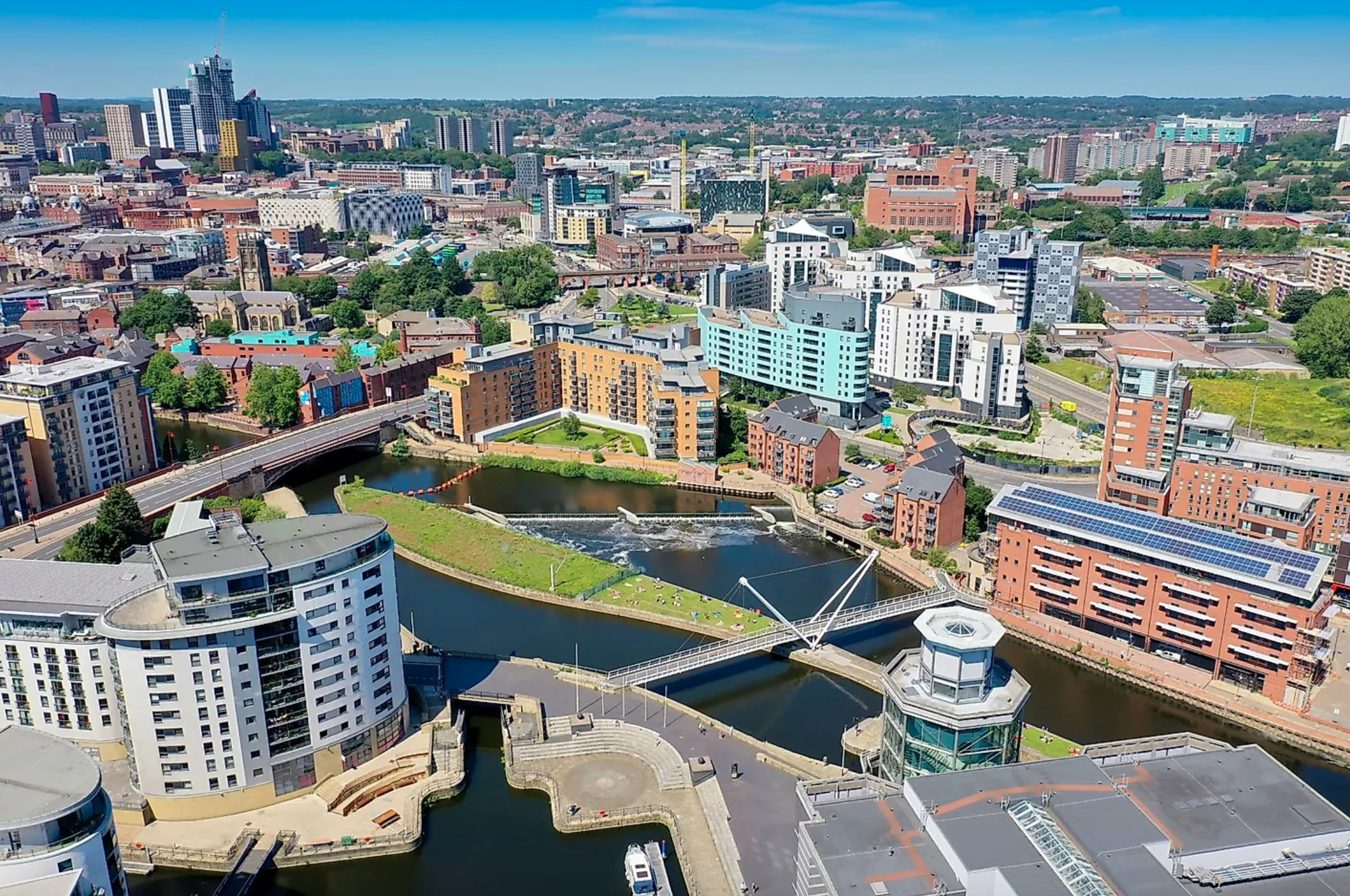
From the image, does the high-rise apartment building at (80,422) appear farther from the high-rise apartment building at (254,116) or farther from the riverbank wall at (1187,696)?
the high-rise apartment building at (254,116)

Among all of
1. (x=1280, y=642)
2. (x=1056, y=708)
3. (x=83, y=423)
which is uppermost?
(x=83, y=423)

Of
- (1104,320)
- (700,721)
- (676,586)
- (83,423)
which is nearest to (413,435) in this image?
(83,423)

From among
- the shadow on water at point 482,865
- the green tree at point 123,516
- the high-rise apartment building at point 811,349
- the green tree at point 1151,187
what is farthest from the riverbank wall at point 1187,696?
the green tree at point 1151,187

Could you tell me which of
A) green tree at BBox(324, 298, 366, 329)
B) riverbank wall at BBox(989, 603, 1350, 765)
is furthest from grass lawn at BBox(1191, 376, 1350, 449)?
green tree at BBox(324, 298, 366, 329)

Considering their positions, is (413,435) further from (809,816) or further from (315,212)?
(315,212)

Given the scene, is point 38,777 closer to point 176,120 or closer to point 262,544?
point 262,544

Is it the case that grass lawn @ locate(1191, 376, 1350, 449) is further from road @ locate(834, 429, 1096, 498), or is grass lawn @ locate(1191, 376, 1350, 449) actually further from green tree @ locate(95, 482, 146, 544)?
green tree @ locate(95, 482, 146, 544)

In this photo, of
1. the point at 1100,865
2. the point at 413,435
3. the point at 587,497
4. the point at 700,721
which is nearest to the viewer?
the point at 1100,865

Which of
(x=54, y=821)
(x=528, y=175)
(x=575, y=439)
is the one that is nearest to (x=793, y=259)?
(x=575, y=439)
